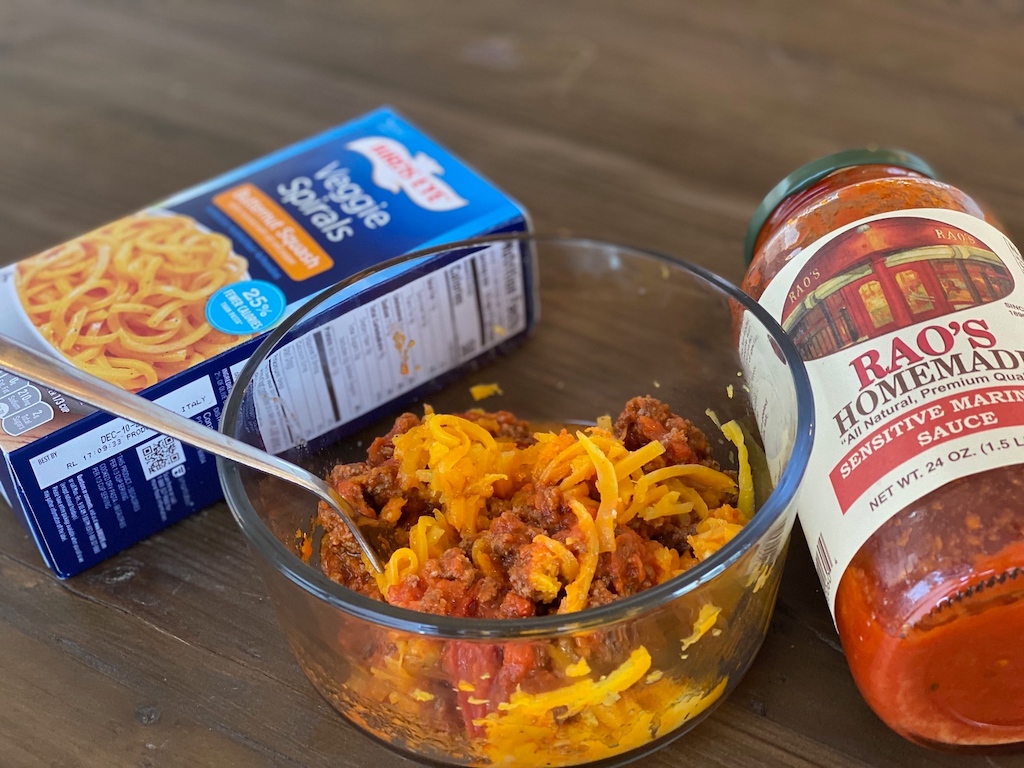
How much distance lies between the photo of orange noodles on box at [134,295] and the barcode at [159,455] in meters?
0.06

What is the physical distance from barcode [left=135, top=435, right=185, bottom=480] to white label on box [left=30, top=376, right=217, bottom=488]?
1cm

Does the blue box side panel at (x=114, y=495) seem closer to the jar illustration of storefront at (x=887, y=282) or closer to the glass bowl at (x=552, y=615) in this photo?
the glass bowl at (x=552, y=615)

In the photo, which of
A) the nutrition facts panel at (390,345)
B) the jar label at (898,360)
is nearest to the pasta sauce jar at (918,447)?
the jar label at (898,360)

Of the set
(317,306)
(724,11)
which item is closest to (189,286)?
(317,306)

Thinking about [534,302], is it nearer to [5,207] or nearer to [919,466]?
[919,466]

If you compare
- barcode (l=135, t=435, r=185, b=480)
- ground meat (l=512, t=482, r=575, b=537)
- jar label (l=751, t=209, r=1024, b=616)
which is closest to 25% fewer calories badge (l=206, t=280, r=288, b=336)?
barcode (l=135, t=435, r=185, b=480)

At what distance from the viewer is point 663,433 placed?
864 mm

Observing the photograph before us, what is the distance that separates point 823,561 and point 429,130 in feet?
2.76

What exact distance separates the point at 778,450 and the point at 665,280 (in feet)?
0.87

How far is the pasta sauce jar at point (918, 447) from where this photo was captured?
0.66 metres

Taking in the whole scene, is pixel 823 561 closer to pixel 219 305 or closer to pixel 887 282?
pixel 887 282

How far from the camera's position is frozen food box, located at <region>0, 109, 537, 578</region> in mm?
850

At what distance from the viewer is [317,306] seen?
88 cm

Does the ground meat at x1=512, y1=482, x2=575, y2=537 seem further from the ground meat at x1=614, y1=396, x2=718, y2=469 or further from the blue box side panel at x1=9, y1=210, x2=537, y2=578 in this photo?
the blue box side panel at x1=9, y1=210, x2=537, y2=578
